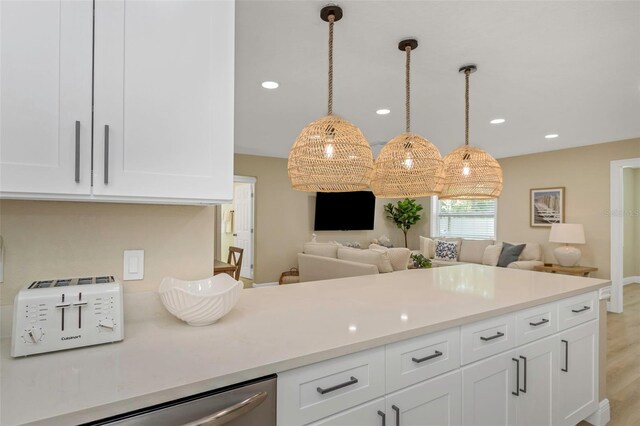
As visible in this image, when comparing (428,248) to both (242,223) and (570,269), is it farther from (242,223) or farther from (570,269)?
(242,223)

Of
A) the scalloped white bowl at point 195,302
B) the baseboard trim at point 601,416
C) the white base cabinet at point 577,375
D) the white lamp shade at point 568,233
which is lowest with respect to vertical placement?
the baseboard trim at point 601,416

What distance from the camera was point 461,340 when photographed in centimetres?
148

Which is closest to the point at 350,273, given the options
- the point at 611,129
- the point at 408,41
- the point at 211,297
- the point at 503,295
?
the point at 503,295

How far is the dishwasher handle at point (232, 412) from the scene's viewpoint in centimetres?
91

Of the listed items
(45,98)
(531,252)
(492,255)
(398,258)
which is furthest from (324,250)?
(45,98)

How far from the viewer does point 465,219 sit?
7.37m

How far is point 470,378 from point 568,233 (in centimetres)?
470

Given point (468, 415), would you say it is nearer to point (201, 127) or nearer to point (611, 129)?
point (201, 127)

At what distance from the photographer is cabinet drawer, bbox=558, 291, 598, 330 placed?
1982 millimetres

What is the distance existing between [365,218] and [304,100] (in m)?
4.40

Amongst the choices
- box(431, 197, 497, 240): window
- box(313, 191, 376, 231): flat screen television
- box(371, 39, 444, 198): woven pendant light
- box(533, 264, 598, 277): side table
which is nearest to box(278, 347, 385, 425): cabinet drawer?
box(371, 39, 444, 198): woven pendant light

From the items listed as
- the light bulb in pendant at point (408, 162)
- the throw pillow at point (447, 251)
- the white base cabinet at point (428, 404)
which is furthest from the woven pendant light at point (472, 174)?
the throw pillow at point (447, 251)

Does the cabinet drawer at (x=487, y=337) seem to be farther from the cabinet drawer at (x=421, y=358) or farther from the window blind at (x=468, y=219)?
the window blind at (x=468, y=219)

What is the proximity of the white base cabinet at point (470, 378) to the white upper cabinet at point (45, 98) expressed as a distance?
944mm
